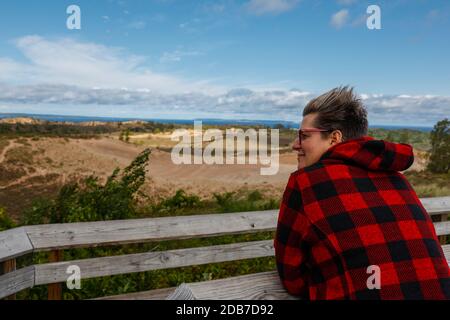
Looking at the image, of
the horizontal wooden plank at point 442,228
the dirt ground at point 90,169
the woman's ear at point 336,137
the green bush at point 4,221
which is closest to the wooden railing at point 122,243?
the woman's ear at point 336,137

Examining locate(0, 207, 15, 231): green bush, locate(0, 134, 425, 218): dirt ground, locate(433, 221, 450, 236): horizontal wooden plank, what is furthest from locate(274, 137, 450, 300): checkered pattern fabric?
locate(0, 134, 425, 218): dirt ground

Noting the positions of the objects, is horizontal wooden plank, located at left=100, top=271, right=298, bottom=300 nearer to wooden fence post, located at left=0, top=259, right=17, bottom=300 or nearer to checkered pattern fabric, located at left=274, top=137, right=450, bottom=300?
checkered pattern fabric, located at left=274, top=137, right=450, bottom=300

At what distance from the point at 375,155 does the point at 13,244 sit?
1673mm

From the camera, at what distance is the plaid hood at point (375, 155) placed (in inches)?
53.1

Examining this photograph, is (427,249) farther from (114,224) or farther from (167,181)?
(167,181)

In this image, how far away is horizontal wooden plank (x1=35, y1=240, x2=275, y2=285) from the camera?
7.51 feet

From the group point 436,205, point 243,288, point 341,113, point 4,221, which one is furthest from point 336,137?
point 4,221

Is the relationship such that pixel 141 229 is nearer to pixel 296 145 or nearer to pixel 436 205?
pixel 296 145

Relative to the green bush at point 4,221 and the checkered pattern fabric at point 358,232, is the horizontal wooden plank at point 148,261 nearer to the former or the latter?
the checkered pattern fabric at point 358,232

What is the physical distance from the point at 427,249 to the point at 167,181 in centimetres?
1455

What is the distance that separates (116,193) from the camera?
5324mm

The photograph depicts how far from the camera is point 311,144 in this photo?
1.56 meters

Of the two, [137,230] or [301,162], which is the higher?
[301,162]

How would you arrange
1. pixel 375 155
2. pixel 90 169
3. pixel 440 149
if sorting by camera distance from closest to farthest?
pixel 375 155 → pixel 440 149 → pixel 90 169
